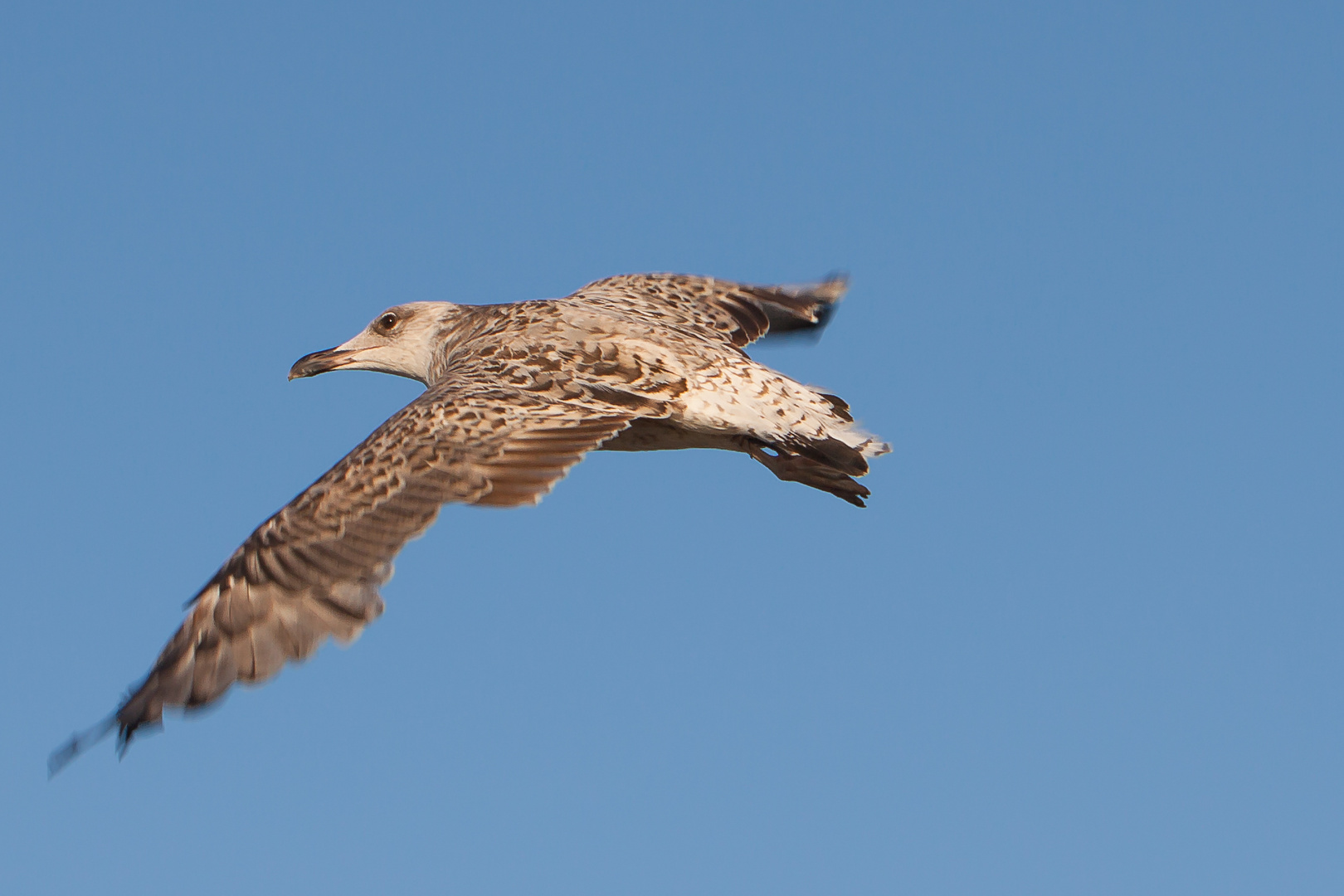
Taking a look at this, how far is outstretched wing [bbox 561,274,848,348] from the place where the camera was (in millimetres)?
13891

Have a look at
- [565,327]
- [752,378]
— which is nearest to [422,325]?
[565,327]

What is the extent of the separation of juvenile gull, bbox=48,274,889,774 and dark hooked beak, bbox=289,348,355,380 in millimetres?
15

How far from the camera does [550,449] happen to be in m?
10.1

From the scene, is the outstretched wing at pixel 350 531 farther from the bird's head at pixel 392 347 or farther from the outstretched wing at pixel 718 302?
the outstretched wing at pixel 718 302

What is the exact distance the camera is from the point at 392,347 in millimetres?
13844

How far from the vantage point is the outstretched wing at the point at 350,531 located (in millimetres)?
9008

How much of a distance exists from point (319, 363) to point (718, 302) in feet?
11.4

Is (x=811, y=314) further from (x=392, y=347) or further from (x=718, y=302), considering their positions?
(x=392, y=347)

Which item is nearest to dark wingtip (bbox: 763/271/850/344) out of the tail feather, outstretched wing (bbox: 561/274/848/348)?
outstretched wing (bbox: 561/274/848/348)

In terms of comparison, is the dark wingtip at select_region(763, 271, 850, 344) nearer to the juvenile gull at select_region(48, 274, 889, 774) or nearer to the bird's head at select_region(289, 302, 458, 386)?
the juvenile gull at select_region(48, 274, 889, 774)

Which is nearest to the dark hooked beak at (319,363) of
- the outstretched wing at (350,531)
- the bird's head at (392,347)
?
the bird's head at (392,347)

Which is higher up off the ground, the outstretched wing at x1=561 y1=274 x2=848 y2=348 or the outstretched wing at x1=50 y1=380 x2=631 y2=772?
the outstretched wing at x1=561 y1=274 x2=848 y2=348

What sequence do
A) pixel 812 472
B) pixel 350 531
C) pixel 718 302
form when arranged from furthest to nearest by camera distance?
pixel 718 302 → pixel 812 472 → pixel 350 531

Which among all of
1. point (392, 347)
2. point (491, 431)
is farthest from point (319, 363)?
point (491, 431)
